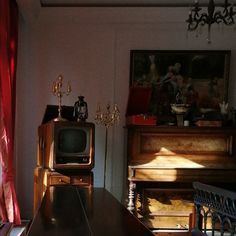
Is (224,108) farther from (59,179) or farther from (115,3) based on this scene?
(59,179)

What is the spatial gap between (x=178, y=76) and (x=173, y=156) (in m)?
1.15

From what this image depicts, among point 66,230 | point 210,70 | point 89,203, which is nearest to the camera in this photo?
point 66,230

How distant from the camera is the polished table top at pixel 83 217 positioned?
1.00 metres

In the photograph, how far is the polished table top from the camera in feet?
3.28

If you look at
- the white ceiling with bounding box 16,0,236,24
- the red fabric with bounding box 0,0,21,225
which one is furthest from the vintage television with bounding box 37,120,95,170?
the white ceiling with bounding box 16,0,236,24

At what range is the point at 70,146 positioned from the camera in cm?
312

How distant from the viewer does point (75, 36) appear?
14.6 ft

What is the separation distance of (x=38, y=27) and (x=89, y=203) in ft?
11.6

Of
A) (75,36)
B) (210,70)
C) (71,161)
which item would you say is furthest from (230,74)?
(71,161)

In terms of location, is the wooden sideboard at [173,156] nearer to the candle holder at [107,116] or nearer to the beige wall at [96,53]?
the candle holder at [107,116]

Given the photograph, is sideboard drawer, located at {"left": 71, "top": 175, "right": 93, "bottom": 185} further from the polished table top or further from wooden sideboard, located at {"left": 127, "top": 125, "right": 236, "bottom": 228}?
the polished table top

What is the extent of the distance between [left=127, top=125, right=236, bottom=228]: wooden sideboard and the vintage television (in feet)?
2.85

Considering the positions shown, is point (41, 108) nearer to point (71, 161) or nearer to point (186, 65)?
point (71, 161)

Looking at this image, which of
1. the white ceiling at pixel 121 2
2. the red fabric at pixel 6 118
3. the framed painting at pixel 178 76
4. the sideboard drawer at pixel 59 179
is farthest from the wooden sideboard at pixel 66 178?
the white ceiling at pixel 121 2
